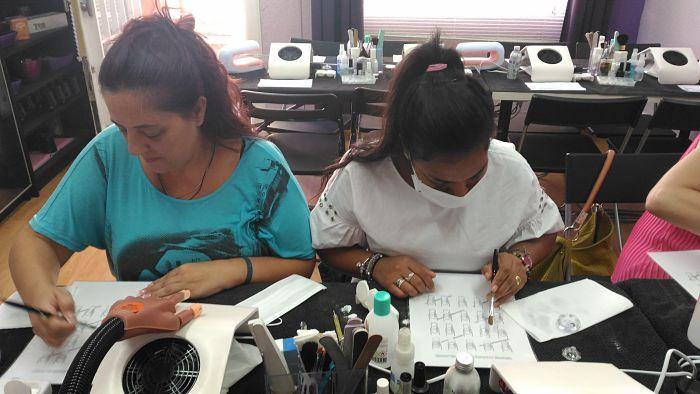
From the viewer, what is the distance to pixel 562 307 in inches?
41.8

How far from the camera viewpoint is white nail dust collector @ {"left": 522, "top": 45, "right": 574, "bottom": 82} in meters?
2.85

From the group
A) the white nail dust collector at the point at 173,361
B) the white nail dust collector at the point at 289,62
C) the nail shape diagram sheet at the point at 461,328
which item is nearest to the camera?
the white nail dust collector at the point at 173,361

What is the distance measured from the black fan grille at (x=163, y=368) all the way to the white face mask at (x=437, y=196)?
1.97 ft

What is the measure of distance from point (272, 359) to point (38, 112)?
3.10 m

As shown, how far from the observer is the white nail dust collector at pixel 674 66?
9.11ft

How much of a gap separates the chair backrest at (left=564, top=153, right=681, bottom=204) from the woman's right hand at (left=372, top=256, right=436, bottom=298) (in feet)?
2.74

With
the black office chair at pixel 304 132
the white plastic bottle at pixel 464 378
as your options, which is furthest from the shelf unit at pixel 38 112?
the white plastic bottle at pixel 464 378

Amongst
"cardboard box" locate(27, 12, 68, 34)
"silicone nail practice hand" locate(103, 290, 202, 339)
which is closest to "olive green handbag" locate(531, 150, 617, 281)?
"silicone nail practice hand" locate(103, 290, 202, 339)

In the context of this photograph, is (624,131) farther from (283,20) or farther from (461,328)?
(283,20)

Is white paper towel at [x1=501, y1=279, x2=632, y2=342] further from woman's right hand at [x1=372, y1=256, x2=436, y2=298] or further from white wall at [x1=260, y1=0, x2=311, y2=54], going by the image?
white wall at [x1=260, y1=0, x2=311, y2=54]

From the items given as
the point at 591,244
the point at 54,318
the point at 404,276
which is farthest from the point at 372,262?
the point at 591,244

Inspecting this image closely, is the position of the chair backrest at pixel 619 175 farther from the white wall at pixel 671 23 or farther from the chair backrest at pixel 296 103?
the white wall at pixel 671 23

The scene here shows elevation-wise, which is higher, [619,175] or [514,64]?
[514,64]

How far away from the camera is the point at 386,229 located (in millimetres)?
1244
